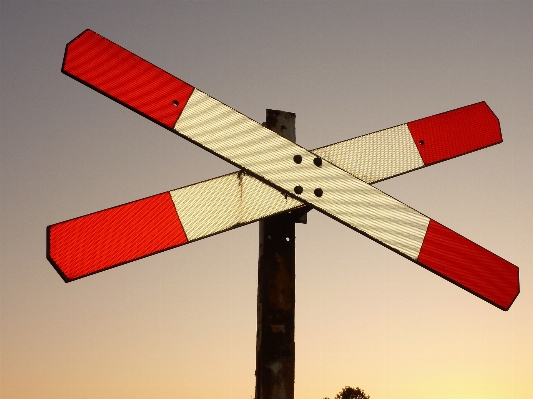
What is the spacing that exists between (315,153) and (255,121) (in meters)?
0.25

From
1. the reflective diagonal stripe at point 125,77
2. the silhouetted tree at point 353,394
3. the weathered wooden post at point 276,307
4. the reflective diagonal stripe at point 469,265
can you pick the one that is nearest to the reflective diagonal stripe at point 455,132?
the reflective diagonal stripe at point 469,265

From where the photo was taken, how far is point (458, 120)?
8.25ft

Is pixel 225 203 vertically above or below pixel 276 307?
above

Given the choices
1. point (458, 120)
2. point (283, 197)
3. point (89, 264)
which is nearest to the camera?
point (89, 264)

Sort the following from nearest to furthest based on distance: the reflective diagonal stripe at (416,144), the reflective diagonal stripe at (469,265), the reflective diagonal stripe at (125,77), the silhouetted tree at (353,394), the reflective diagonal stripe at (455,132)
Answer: the reflective diagonal stripe at (125,77) → the reflective diagonal stripe at (469,265) → the reflective diagonal stripe at (416,144) → the reflective diagonal stripe at (455,132) → the silhouetted tree at (353,394)

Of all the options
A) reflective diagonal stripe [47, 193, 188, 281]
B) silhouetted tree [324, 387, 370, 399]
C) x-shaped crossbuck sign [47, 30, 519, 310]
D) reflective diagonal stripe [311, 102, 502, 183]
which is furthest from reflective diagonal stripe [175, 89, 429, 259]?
Result: silhouetted tree [324, 387, 370, 399]

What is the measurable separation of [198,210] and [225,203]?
0.32ft

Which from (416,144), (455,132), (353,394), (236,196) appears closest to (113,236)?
(236,196)

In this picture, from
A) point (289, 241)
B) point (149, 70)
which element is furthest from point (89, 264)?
point (289, 241)

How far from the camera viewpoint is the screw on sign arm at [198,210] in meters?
1.85

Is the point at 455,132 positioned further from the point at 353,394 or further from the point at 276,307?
the point at 353,394

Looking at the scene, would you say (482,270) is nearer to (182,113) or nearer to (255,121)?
(255,121)

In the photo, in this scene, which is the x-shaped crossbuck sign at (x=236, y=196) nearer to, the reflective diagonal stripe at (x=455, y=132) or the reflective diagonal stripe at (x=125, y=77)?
the reflective diagonal stripe at (x=125, y=77)

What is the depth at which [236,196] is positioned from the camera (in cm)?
207
